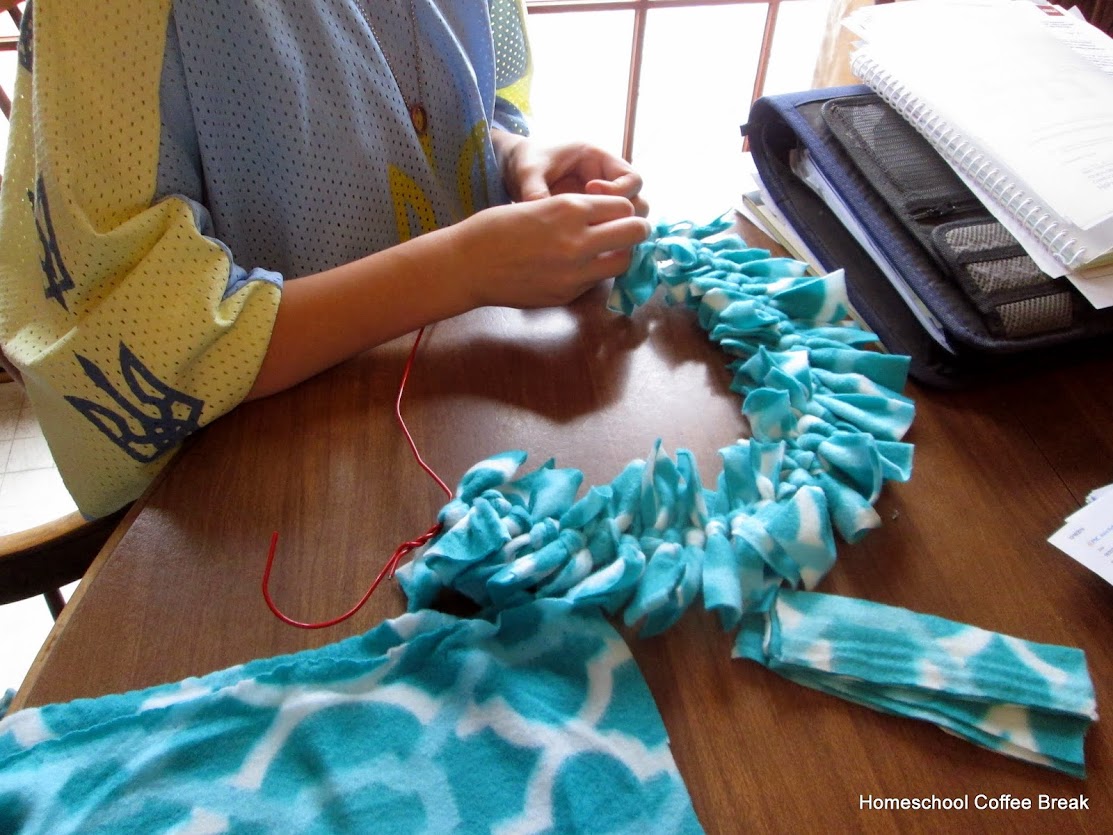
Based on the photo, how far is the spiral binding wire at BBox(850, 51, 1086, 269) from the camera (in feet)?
1.73

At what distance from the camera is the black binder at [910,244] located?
0.52m

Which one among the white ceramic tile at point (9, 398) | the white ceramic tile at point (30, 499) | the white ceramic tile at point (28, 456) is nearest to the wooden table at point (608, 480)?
the white ceramic tile at point (30, 499)

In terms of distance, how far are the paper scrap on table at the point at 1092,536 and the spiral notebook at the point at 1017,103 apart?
0.17 m

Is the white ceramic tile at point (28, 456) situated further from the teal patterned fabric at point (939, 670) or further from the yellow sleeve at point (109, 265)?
the teal patterned fabric at point (939, 670)

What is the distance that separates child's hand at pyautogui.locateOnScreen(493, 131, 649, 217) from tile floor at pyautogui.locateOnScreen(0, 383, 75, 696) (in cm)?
97

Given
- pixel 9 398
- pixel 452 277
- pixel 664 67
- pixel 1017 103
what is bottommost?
pixel 9 398

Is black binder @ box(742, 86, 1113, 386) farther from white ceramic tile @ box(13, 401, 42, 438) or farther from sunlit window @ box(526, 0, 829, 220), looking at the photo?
white ceramic tile @ box(13, 401, 42, 438)

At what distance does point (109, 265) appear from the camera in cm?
47

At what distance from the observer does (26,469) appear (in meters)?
1.46

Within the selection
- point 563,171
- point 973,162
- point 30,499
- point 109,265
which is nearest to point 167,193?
point 109,265

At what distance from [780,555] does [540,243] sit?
29cm

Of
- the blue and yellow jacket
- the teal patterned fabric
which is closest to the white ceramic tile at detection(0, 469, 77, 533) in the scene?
the blue and yellow jacket

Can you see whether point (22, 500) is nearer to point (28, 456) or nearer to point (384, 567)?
point (28, 456)

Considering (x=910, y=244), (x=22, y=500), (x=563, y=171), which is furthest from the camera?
(x=22, y=500)
